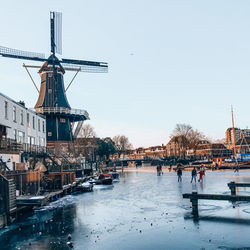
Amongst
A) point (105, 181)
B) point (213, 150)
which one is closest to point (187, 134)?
point (213, 150)

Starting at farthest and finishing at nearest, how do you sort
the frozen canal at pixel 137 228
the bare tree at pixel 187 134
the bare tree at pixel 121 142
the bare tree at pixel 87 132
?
1. the bare tree at pixel 121 142
2. the bare tree at pixel 187 134
3. the bare tree at pixel 87 132
4. the frozen canal at pixel 137 228

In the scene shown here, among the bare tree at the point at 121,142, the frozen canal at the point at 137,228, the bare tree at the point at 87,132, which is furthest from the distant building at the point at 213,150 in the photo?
the frozen canal at the point at 137,228

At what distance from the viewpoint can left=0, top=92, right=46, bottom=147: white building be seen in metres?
35.4

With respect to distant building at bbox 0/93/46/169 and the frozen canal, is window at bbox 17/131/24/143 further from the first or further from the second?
the frozen canal

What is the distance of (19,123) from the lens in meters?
40.8

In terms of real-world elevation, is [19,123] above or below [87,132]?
below

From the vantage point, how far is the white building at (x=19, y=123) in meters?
35.4

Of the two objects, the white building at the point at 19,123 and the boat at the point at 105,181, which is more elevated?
→ the white building at the point at 19,123

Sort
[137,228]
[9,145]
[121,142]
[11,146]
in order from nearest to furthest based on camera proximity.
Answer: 1. [137,228]
2. [9,145]
3. [11,146]
4. [121,142]

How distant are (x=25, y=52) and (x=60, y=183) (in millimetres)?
39965

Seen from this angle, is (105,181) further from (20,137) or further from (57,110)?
(57,110)

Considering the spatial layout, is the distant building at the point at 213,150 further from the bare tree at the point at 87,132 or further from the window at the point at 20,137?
the window at the point at 20,137

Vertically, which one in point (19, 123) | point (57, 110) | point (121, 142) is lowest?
point (19, 123)

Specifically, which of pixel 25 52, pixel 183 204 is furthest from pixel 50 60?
pixel 183 204
